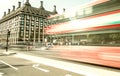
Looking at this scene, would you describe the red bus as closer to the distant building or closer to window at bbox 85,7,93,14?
window at bbox 85,7,93,14

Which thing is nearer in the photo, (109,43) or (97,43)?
(109,43)

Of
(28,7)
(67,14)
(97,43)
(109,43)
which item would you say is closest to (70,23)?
(67,14)

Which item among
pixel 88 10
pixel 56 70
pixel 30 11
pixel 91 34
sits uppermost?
pixel 30 11

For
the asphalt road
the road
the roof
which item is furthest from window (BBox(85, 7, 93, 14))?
the roof

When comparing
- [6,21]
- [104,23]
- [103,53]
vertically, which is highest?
[6,21]

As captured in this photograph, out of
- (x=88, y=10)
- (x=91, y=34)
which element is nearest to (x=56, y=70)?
(x=91, y=34)

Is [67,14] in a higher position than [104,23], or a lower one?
higher

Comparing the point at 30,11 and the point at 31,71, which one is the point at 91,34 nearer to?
the point at 31,71

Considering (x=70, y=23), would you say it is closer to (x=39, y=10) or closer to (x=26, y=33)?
(x=26, y=33)

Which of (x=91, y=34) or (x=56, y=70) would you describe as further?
(x=91, y=34)

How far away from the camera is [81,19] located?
13.8 m

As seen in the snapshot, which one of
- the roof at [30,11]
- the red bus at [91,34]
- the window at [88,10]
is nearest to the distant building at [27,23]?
the roof at [30,11]

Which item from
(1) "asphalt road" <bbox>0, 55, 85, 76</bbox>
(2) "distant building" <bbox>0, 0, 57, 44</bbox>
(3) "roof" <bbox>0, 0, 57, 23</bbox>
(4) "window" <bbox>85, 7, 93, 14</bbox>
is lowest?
(1) "asphalt road" <bbox>0, 55, 85, 76</bbox>

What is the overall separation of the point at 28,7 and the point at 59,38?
7298cm
